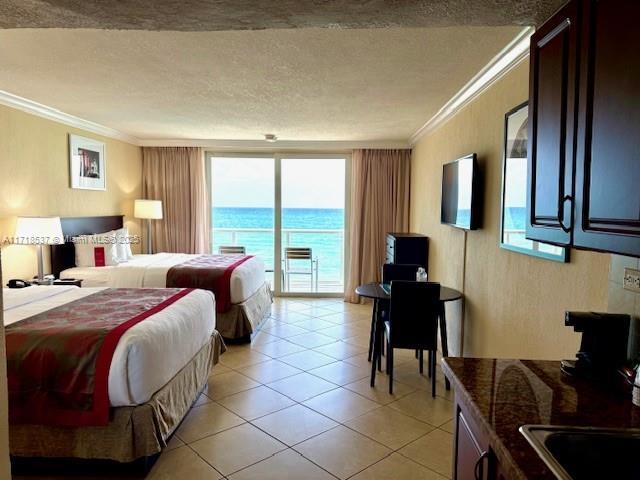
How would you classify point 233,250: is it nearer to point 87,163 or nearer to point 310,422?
point 87,163

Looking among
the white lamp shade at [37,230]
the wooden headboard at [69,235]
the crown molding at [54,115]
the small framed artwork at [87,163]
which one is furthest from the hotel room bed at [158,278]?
the crown molding at [54,115]

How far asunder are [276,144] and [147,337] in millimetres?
4600

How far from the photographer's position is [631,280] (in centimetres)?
144

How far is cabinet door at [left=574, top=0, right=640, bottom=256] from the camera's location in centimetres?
98

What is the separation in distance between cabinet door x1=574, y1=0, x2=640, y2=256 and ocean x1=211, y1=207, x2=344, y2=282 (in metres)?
5.37

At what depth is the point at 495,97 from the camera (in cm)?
303

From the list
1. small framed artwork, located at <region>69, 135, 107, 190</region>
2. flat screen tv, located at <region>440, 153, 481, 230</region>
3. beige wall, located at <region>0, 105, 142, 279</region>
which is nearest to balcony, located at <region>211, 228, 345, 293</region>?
small framed artwork, located at <region>69, 135, 107, 190</region>

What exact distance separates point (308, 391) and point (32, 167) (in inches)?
138

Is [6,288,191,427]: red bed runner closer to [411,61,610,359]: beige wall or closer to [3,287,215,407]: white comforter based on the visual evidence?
[3,287,215,407]: white comforter

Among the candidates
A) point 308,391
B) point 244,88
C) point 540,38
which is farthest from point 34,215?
point 540,38

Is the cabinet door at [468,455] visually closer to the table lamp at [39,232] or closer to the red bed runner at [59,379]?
the red bed runner at [59,379]

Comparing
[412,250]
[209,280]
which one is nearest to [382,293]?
[412,250]

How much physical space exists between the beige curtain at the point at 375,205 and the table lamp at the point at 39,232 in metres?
3.93

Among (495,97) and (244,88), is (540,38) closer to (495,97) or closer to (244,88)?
(495,97)
